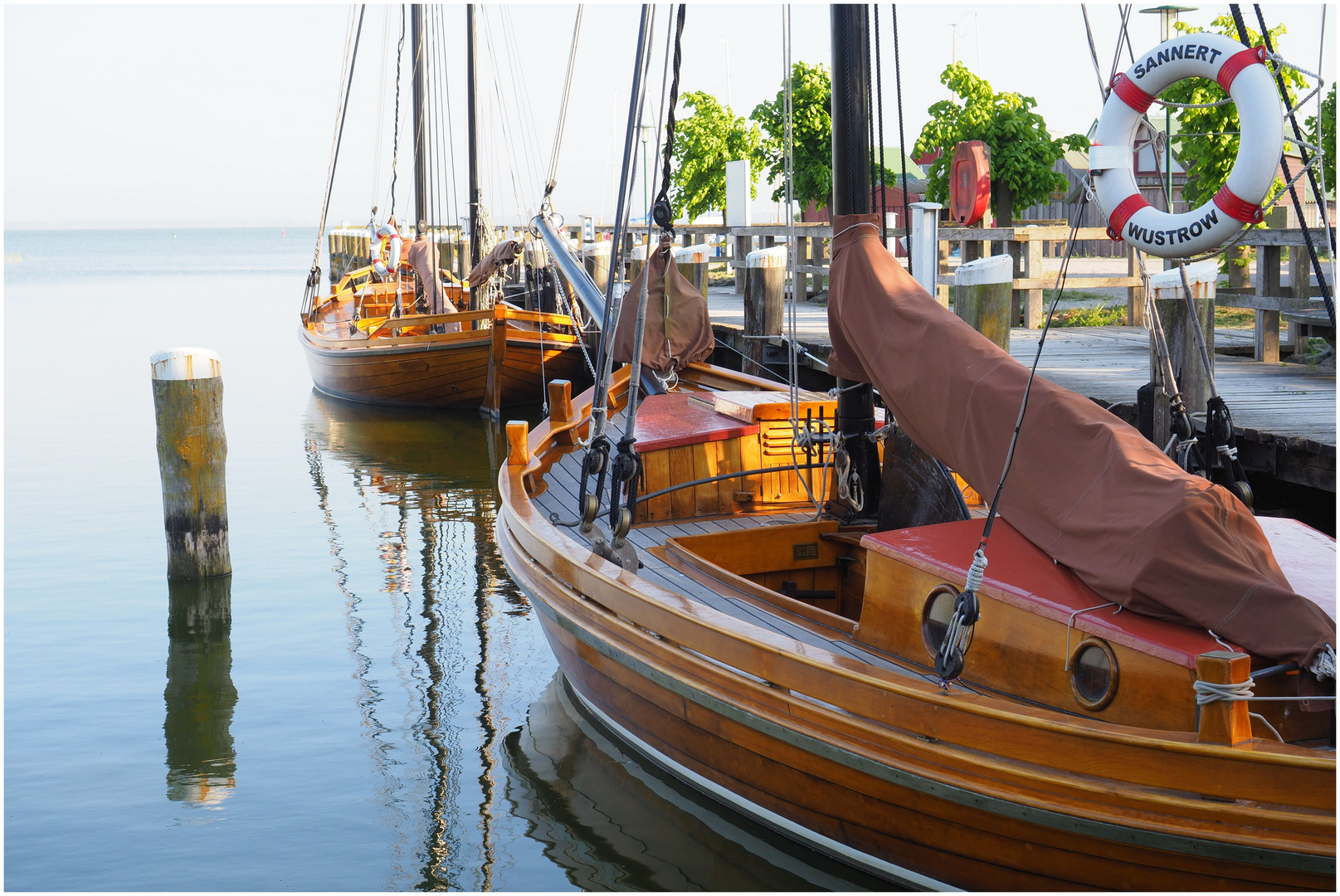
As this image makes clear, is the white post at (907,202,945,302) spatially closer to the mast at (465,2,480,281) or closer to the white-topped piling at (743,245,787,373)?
the white-topped piling at (743,245,787,373)

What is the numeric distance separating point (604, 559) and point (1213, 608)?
267 cm

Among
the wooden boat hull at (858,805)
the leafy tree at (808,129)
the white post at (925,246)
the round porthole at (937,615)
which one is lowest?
the wooden boat hull at (858,805)

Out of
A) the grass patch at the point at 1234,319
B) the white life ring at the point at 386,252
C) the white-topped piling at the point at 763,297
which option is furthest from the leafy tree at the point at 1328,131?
the white life ring at the point at 386,252

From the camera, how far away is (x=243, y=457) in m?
15.0

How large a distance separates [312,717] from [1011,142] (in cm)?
1288

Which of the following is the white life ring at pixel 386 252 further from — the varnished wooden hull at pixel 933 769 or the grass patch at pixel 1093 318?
the varnished wooden hull at pixel 933 769

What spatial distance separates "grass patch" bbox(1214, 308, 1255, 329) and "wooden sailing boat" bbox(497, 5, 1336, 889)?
32.7 feet

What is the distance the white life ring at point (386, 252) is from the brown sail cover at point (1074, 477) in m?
16.9

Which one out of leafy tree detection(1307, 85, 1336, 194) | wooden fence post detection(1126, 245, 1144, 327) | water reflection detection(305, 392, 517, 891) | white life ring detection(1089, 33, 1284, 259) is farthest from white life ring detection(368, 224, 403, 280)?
white life ring detection(1089, 33, 1284, 259)

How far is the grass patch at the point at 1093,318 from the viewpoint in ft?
48.7

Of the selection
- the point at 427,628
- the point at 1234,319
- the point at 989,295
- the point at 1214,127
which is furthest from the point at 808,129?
the point at 427,628

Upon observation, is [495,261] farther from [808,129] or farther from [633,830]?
[633,830]

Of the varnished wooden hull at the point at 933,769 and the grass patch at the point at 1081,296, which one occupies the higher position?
the grass patch at the point at 1081,296

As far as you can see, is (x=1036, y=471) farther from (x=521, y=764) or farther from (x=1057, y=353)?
(x=1057, y=353)
